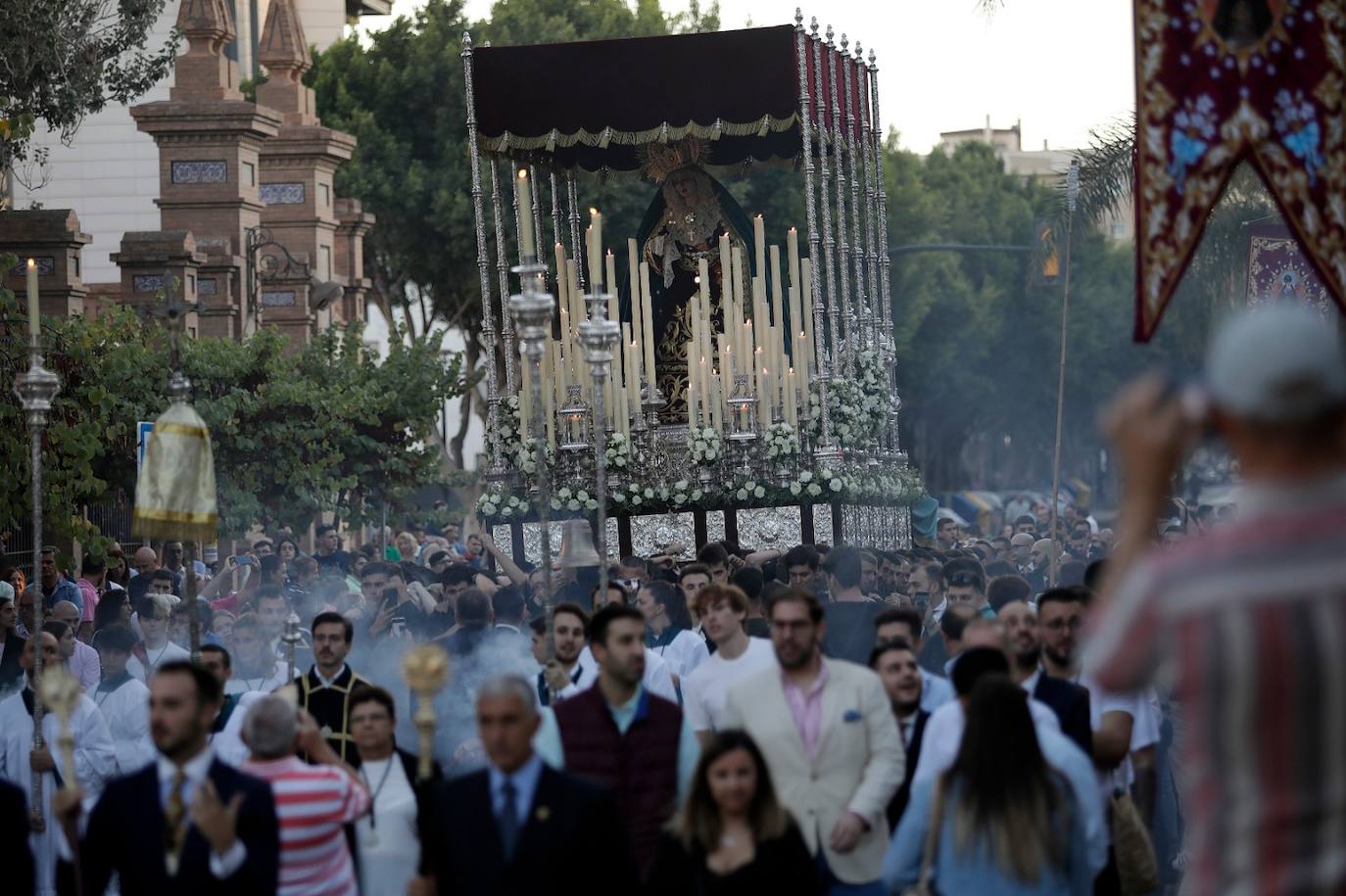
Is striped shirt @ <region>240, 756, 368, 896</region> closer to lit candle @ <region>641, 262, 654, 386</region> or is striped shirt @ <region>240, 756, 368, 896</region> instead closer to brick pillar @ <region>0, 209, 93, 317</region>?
lit candle @ <region>641, 262, 654, 386</region>

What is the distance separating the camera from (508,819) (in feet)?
21.5

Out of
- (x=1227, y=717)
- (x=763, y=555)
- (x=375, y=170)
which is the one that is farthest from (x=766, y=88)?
(x=375, y=170)

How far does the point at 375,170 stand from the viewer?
45125 mm

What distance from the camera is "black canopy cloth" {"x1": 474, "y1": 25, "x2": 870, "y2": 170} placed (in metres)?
21.3

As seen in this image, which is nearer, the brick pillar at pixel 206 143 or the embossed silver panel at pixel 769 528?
the embossed silver panel at pixel 769 528

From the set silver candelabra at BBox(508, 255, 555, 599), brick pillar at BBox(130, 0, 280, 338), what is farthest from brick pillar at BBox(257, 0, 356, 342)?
silver candelabra at BBox(508, 255, 555, 599)

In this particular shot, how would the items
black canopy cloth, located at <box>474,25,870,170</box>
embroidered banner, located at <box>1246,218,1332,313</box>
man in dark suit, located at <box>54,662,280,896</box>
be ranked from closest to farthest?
man in dark suit, located at <box>54,662,280,896</box>
embroidered banner, located at <box>1246,218,1332,313</box>
black canopy cloth, located at <box>474,25,870,170</box>

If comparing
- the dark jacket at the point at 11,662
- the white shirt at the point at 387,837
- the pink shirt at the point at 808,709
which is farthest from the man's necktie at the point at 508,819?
the dark jacket at the point at 11,662

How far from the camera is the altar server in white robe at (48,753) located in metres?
10.9

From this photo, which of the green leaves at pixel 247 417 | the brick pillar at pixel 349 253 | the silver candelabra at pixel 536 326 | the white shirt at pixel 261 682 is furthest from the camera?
the brick pillar at pixel 349 253

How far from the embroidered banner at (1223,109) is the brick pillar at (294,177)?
26745 mm

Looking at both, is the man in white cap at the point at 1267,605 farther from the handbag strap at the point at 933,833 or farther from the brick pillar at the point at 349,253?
the brick pillar at the point at 349,253

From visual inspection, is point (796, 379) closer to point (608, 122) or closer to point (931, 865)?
point (608, 122)

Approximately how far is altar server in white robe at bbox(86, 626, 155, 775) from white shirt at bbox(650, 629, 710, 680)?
250cm
